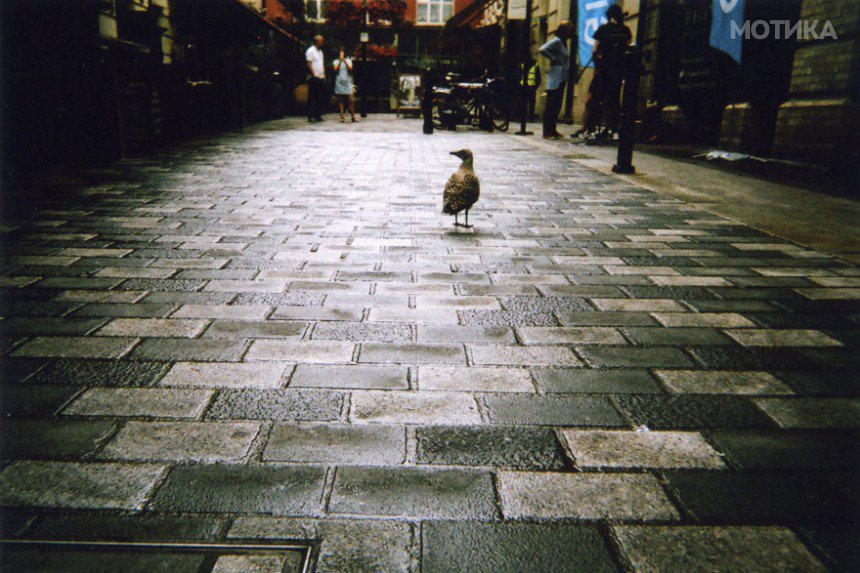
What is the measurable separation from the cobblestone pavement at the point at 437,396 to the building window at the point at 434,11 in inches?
1521

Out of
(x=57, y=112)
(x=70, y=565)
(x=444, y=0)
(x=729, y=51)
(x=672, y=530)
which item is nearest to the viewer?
(x=70, y=565)

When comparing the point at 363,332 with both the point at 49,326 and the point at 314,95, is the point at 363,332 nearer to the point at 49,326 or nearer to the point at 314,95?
the point at 49,326

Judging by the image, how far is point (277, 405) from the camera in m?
2.03

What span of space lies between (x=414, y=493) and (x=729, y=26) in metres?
9.77

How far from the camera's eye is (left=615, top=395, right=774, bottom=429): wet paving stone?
6.42ft

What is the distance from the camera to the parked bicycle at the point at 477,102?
1538cm

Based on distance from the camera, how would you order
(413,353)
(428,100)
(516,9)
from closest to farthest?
(413,353)
(428,100)
(516,9)

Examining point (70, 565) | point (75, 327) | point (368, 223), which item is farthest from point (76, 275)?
point (70, 565)

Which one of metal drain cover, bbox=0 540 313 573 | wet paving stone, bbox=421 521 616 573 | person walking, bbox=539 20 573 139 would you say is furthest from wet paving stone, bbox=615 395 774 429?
person walking, bbox=539 20 573 139

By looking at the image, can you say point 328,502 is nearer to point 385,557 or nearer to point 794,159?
point 385,557

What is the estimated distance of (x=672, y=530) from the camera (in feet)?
4.82

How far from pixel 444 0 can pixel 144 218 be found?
127 ft

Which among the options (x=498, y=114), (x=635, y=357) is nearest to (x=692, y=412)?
(x=635, y=357)

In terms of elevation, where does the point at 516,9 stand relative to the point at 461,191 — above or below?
above
